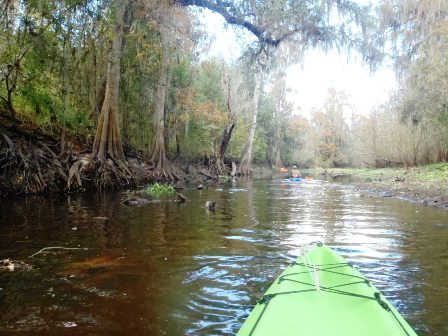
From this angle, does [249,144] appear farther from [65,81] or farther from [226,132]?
[65,81]

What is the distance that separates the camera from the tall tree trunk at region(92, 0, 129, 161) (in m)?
13.6

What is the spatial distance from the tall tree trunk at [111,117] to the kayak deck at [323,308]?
11032mm

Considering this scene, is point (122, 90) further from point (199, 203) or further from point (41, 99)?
point (199, 203)

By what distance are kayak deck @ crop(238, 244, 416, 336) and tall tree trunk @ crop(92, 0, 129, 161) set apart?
11032mm

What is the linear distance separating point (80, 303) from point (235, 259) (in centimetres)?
213

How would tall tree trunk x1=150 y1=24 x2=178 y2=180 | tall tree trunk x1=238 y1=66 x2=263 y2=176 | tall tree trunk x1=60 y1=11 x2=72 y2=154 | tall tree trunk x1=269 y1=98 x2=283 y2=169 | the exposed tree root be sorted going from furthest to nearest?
tall tree trunk x1=269 y1=98 x2=283 y2=169, tall tree trunk x1=238 y1=66 x2=263 y2=176, tall tree trunk x1=150 y1=24 x2=178 y2=180, tall tree trunk x1=60 y1=11 x2=72 y2=154, the exposed tree root

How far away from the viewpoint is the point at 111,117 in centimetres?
1401

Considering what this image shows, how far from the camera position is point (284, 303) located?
112 inches

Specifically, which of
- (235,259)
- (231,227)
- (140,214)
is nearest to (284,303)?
(235,259)

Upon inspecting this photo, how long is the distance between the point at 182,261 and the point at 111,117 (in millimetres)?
9770

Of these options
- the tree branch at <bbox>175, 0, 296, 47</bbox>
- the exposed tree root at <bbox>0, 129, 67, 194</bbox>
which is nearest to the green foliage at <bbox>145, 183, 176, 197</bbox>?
the exposed tree root at <bbox>0, 129, 67, 194</bbox>

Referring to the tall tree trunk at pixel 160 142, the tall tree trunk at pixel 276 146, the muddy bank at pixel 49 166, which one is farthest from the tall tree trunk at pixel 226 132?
the tall tree trunk at pixel 276 146

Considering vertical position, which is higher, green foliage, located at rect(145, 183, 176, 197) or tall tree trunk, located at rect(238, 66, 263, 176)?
tall tree trunk, located at rect(238, 66, 263, 176)

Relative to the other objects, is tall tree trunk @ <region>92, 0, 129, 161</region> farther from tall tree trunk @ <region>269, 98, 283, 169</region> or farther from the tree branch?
tall tree trunk @ <region>269, 98, 283, 169</region>
